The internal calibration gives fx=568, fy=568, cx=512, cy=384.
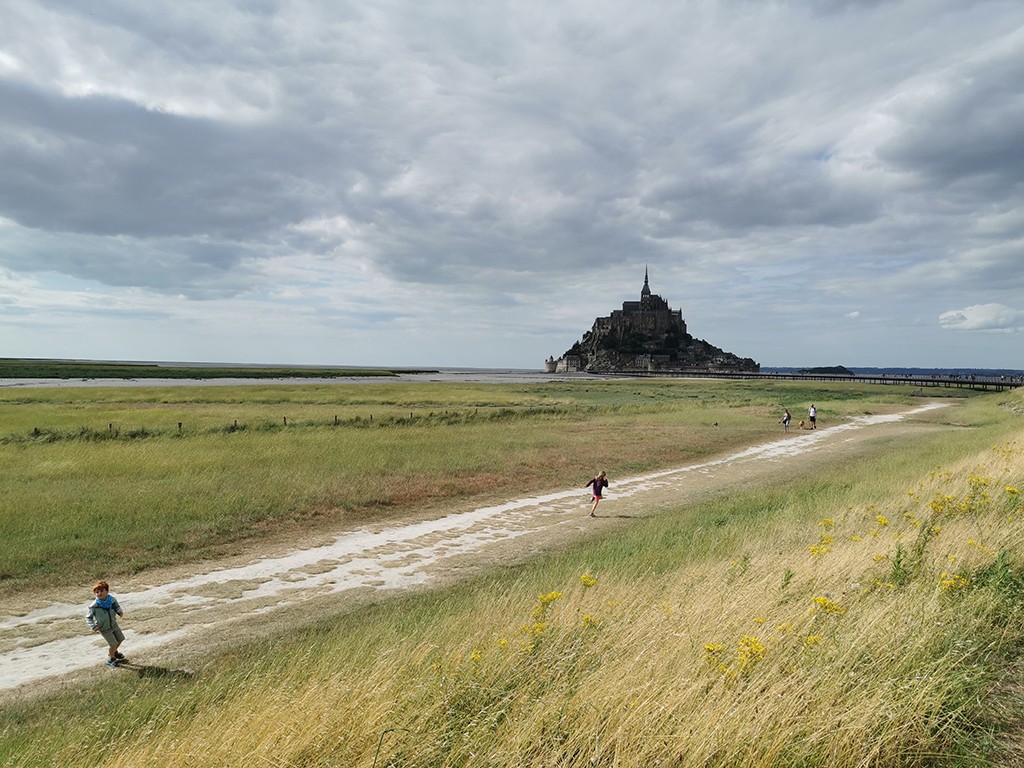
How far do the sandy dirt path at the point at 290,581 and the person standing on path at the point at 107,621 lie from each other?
0.67 feet

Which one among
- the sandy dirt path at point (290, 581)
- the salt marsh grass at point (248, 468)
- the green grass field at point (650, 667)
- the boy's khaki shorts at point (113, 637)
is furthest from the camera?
the salt marsh grass at point (248, 468)

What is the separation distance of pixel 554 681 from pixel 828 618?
266cm

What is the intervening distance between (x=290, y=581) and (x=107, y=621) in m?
4.03

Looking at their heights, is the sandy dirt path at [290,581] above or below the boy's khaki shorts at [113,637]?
below

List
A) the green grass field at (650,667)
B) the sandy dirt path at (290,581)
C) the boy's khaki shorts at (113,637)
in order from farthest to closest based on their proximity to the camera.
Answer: the sandy dirt path at (290,581)
the boy's khaki shorts at (113,637)
the green grass field at (650,667)

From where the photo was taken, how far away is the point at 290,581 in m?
12.3

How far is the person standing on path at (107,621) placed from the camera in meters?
8.48

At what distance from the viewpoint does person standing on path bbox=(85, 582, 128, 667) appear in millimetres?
8484

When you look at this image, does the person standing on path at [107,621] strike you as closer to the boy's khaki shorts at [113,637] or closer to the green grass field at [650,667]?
the boy's khaki shorts at [113,637]

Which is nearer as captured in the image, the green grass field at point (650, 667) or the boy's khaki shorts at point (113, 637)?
the green grass field at point (650, 667)

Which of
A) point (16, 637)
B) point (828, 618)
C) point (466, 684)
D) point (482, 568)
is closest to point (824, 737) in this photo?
point (828, 618)

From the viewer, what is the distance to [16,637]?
31.2 ft

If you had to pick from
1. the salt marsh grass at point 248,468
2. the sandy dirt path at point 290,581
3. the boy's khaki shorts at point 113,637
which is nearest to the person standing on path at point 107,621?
the boy's khaki shorts at point 113,637

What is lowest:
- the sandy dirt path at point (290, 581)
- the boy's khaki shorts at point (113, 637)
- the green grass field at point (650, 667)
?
the sandy dirt path at point (290, 581)
